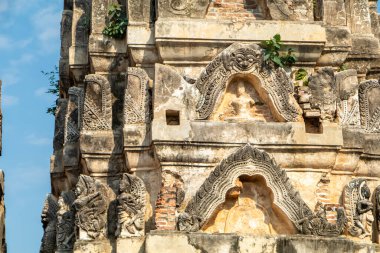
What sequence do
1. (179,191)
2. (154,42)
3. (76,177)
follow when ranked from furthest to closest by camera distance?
(76,177) → (154,42) → (179,191)

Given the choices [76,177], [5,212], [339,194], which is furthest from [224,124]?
[5,212]

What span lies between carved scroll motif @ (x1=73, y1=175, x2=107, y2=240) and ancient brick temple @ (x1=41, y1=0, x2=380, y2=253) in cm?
1

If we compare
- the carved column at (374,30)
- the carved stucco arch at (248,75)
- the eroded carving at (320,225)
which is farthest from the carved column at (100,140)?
the carved column at (374,30)

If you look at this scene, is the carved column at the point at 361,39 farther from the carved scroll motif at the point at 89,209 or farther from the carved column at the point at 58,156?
the carved column at the point at 58,156

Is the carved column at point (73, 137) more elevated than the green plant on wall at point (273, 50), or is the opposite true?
the green plant on wall at point (273, 50)

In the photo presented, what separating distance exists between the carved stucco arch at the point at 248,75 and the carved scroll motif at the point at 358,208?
1.12m

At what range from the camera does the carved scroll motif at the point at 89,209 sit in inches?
500

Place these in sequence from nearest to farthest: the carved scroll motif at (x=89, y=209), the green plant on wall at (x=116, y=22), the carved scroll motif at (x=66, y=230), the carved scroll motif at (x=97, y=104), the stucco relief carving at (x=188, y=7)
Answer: the carved scroll motif at (x=89, y=209), the stucco relief carving at (x=188, y=7), the carved scroll motif at (x=97, y=104), the carved scroll motif at (x=66, y=230), the green plant on wall at (x=116, y=22)

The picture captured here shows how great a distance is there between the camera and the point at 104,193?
515 inches

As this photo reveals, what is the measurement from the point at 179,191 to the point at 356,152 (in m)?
2.43

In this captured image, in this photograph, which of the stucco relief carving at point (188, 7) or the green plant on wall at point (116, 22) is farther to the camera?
the green plant on wall at point (116, 22)

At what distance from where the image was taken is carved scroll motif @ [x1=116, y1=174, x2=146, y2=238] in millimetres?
12406

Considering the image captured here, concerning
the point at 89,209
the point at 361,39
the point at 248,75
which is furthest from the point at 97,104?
the point at 361,39

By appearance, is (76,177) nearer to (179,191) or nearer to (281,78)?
(179,191)
